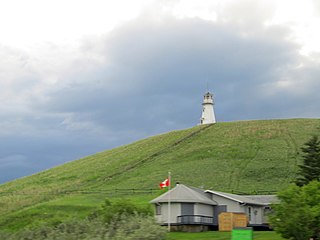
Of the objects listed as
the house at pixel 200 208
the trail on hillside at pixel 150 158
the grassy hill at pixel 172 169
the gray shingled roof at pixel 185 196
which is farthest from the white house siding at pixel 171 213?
the trail on hillside at pixel 150 158

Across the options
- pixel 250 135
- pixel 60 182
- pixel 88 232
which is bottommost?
pixel 88 232

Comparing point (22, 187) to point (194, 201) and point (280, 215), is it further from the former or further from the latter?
point (280, 215)

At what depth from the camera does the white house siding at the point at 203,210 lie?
58.4 m

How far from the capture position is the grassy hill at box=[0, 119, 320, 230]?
7500 centimetres

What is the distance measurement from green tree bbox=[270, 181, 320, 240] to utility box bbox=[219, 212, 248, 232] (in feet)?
48.0

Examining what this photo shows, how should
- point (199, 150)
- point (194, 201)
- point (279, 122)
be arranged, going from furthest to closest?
1. point (279, 122)
2. point (199, 150)
3. point (194, 201)

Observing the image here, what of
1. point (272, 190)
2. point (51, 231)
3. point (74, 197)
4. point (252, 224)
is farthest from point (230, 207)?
point (51, 231)

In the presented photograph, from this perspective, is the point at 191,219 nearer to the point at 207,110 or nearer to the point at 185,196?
the point at 185,196

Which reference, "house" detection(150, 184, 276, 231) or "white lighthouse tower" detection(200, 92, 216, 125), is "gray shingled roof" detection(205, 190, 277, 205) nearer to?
"house" detection(150, 184, 276, 231)

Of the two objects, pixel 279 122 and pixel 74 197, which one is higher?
pixel 279 122

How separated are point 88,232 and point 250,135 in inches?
3301

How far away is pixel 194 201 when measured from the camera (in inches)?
2283

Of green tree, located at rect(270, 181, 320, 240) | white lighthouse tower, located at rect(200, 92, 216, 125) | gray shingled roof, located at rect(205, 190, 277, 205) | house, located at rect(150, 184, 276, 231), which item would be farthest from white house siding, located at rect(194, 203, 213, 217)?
white lighthouse tower, located at rect(200, 92, 216, 125)

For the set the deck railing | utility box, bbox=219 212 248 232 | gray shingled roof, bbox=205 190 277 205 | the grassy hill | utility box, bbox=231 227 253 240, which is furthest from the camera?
the grassy hill
